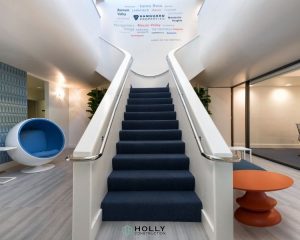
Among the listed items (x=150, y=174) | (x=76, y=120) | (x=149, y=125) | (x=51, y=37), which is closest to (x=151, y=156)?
(x=150, y=174)

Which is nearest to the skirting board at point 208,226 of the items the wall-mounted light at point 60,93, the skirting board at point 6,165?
the skirting board at point 6,165

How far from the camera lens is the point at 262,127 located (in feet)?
24.3

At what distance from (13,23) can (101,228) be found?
316 cm

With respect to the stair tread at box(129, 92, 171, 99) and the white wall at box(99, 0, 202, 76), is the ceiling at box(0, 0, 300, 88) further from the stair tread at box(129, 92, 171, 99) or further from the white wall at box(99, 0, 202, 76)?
the stair tread at box(129, 92, 171, 99)

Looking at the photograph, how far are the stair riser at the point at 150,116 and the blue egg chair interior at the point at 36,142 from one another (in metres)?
1.94

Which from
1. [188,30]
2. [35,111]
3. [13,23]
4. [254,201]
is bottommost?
[254,201]

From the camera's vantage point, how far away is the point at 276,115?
294 inches

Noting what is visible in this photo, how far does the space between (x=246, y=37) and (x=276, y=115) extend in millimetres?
4980

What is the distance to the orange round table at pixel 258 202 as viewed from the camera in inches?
85.5

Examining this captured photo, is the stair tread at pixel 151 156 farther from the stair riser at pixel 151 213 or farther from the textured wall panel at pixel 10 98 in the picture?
the textured wall panel at pixel 10 98

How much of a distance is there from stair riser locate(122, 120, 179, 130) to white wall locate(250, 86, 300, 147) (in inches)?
196

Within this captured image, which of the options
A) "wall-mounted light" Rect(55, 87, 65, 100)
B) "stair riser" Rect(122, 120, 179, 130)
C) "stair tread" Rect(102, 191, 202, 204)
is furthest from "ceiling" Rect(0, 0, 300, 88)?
"stair tread" Rect(102, 191, 202, 204)

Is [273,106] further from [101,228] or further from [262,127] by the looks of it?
[101,228]

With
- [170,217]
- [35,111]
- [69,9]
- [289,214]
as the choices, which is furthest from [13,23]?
[35,111]
